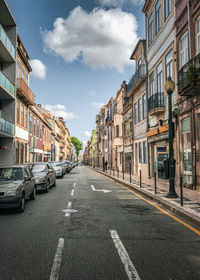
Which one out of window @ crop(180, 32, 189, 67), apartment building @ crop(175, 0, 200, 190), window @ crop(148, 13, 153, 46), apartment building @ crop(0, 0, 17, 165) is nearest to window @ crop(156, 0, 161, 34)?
window @ crop(148, 13, 153, 46)

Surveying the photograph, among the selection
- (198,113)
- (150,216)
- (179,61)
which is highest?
(179,61)

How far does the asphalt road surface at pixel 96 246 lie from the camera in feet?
12.7

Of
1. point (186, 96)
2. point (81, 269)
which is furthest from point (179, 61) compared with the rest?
point (81, 269)

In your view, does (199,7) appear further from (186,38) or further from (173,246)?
(173,246)

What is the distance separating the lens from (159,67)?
64.1 feet

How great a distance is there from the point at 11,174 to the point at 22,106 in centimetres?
2058

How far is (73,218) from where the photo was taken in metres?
7.48

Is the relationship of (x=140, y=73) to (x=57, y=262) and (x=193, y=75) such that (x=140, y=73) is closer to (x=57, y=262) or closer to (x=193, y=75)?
(x=193, y=75)

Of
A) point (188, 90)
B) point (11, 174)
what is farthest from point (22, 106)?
point (188, 90)

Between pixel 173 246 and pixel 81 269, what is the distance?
6.79ft

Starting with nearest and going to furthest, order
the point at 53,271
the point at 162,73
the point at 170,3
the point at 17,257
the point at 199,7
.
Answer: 1. the point at 53,271
2. the point at 17,257
3. the point at 199,7
4. the point at 170,3
5. the point at 162,73

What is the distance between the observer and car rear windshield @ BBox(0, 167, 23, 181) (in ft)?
30.8

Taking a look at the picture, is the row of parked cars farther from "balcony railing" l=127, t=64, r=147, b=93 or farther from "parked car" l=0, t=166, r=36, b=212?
"balcony railing" l=127, t=64, r=147, b=93

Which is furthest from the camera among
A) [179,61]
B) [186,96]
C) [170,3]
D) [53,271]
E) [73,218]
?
[170,3]
